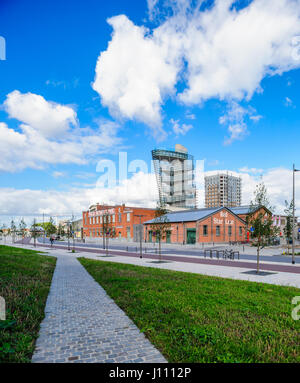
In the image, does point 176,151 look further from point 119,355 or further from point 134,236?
point 119,355

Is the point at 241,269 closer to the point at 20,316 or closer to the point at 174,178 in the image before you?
the point at 20,316

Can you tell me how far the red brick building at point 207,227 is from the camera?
1831 inches

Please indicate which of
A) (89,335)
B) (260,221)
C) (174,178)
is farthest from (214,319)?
(174,178)

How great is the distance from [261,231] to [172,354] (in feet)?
45.6

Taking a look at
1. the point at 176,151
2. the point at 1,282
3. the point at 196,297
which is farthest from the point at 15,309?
the point at 176,151

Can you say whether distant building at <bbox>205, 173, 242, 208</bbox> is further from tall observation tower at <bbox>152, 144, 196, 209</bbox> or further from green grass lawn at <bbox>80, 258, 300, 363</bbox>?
green grass lawn at <bbox>80, 258, 300, 363</bbox>

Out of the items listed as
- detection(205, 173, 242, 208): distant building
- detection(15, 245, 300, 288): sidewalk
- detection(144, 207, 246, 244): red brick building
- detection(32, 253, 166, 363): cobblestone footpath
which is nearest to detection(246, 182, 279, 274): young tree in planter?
detection(15, 245, 300, 288): sidewalk

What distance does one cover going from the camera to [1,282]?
1130cm

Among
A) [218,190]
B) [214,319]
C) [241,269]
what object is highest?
[218,190]

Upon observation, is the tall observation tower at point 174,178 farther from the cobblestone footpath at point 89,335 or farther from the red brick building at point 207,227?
the cobblestone footpath at point 89,335

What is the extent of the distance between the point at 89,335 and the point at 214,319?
3.41m

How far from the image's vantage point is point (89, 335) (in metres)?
6.17

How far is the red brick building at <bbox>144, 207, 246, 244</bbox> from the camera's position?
46.5 metres

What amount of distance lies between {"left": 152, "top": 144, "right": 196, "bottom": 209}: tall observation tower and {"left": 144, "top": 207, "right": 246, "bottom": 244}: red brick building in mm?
52256
